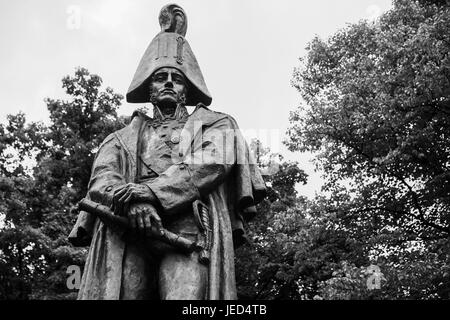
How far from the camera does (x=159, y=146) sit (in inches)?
232

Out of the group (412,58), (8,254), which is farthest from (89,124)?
(412,58)

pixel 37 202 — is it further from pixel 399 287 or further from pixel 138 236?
pixel 138 236

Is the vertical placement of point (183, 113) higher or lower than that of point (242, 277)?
lower

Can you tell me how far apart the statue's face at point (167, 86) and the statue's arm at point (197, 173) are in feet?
2.06

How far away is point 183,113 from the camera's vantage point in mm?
6340

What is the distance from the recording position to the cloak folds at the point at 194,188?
502 centimetres

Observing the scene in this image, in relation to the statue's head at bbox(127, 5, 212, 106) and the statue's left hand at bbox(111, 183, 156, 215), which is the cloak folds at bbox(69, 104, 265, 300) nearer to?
the statue's left hand at bbox(111, 183, 156, 215)

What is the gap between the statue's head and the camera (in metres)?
6.31

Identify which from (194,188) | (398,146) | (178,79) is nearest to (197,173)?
(194,188)

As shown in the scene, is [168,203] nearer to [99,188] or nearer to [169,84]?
[99,188]

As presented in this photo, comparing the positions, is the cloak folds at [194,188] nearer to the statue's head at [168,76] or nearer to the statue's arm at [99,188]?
the statue's arm at [99,188]

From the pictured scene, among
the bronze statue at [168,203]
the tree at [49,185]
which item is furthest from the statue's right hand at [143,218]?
the tree at [49,185]

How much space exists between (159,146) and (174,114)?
54 centimetres

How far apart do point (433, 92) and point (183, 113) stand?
932 centimetres
